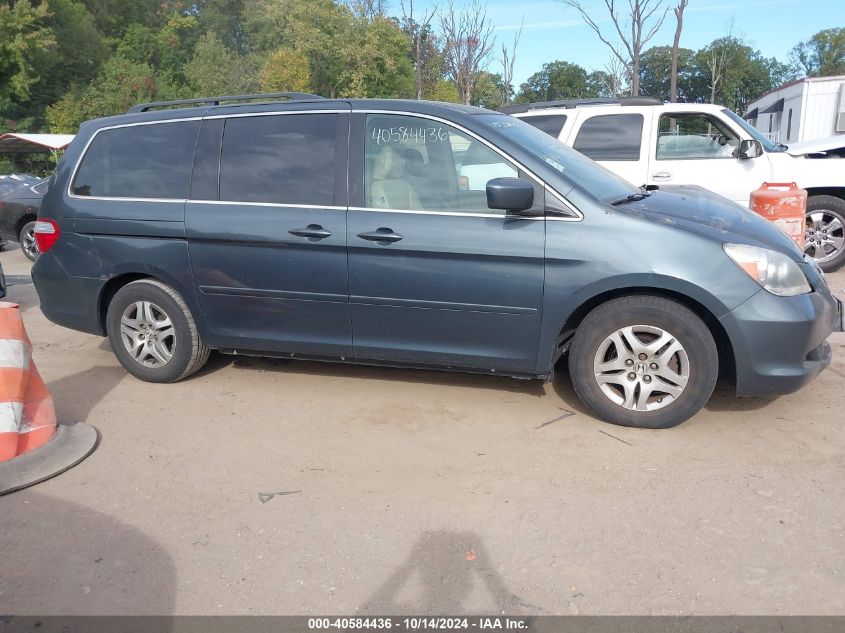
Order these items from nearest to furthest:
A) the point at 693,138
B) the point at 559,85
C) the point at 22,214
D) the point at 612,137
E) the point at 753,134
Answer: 1. the point at 753,134
2. the point at 693,138
3. the point at 612,137
4. the point at 22,214
5. the point at 559,85

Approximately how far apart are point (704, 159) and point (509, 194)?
4792 millimetres

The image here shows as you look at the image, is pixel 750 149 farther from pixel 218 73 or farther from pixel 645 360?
pixel 218 73

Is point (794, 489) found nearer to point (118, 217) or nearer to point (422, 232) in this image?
point (422, 232)

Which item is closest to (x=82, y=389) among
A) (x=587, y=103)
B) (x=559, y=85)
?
(x=587, y=103)

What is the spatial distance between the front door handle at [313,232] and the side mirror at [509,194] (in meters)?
1.07

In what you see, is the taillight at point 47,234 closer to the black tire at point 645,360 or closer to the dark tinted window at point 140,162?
the dark tinted window at point 140,162

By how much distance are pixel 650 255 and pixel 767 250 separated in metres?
0.65

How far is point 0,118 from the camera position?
39.5m

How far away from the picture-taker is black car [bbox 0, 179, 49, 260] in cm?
1137

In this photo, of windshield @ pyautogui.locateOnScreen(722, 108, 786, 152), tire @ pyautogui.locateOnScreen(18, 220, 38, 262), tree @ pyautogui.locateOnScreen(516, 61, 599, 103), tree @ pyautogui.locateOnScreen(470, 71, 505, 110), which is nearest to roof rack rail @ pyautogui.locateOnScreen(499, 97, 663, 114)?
windshield @ pyautogui.locateOnScreen(722, 108, 786, 152)

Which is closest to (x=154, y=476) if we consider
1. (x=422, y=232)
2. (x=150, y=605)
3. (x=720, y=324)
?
(x=150, y=605)

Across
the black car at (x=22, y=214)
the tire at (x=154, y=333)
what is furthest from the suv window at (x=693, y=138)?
the black car at (x=22, y=214)

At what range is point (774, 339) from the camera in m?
3.85

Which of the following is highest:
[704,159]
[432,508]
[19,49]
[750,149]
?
[19,49]
